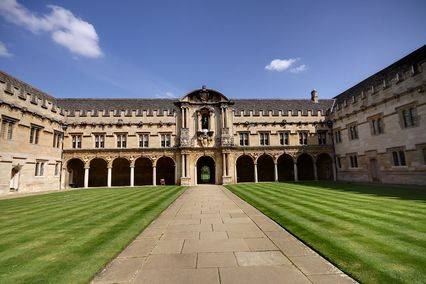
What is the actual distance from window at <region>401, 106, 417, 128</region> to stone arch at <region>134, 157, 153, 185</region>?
106ft

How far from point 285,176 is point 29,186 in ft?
113

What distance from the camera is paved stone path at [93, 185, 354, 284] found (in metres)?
4.56

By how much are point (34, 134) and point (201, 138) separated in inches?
793

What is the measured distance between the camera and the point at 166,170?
38.9 meters

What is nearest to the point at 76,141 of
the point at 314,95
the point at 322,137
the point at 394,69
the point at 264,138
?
the point at 264,138

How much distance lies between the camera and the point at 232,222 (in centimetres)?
920

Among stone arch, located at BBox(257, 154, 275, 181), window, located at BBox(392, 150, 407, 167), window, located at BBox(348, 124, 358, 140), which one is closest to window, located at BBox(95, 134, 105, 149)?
stone arch, located at BBox(257, 154, 275, 181)

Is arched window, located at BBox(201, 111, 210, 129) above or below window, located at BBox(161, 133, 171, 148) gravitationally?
above

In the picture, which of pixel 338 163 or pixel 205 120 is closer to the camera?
pixel 338 163

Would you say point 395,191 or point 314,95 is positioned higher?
point 314,95

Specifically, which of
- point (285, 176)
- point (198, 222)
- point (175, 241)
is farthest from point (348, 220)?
point (285, 176)

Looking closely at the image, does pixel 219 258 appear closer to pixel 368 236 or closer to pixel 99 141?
pixel 368 236

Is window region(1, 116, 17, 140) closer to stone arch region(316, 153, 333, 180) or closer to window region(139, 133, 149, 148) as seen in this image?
window region(139, 133, 149, 148)

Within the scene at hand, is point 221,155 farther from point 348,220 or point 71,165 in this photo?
point 348,220
